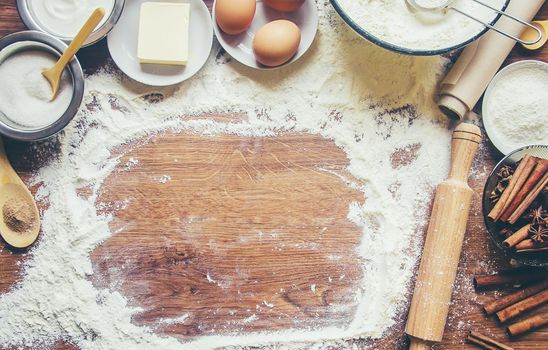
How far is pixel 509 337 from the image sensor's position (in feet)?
4.79

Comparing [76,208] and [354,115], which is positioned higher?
[354,115]

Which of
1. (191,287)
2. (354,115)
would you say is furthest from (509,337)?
(191,287)

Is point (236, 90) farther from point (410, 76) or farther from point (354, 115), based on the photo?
point (410, 76)

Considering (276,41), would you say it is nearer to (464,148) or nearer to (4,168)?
(464,148)

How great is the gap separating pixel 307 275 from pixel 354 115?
0.42m

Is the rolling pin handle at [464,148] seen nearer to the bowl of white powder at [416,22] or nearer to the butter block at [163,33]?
the bowl of white powder at [416,22]

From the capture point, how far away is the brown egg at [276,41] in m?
1.37

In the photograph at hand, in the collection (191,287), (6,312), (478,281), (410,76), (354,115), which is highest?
(410,76)

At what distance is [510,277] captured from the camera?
1.46 meters

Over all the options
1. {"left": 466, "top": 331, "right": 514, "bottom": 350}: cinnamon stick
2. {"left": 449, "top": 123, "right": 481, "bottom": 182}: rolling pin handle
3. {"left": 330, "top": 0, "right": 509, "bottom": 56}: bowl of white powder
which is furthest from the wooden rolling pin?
{"left": 330, "top": 0, "right": 509, "bottom": 56}: bowl of white powder

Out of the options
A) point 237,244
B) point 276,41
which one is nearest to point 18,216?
point 237,244

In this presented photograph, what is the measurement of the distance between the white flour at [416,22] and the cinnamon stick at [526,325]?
0.71 m

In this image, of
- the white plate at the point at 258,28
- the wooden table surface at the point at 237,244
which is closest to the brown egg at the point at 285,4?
the white plate at the point at 258,28

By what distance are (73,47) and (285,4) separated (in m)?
0.51
